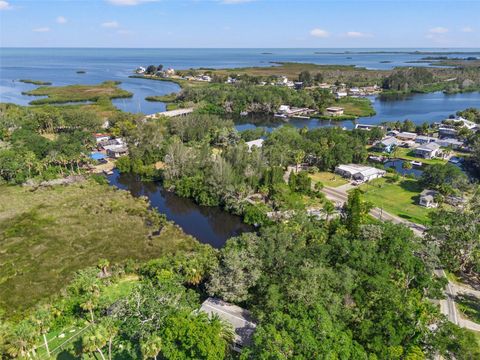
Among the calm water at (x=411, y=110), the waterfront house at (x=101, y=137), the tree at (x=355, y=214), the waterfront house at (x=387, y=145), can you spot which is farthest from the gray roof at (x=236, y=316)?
the calm water at (x=411, y=110)

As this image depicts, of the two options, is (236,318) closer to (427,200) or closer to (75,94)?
(427,200)

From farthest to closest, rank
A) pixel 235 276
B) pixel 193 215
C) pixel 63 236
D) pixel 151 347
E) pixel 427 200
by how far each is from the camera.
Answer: pixel 193 215, pixel 427 200, pixel 63 236, pixel 235 276, pixel 151 347

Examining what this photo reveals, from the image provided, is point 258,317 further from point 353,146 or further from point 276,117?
point 276,117

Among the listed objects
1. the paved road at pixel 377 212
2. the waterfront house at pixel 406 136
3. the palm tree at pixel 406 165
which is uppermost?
the waterfront house at pixel 406 136

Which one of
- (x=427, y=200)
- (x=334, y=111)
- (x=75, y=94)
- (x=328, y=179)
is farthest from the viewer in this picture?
(x=75, y=94)

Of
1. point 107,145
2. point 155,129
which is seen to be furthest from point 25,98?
point 155,129

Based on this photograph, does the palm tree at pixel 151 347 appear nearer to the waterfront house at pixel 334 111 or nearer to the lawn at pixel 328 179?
the lawn at pixel 328 179

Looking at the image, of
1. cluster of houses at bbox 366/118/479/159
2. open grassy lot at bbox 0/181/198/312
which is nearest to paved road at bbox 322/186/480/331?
open grassy lot at bbox 0/181/198/312

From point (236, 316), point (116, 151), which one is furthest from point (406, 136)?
point (236, 316)
